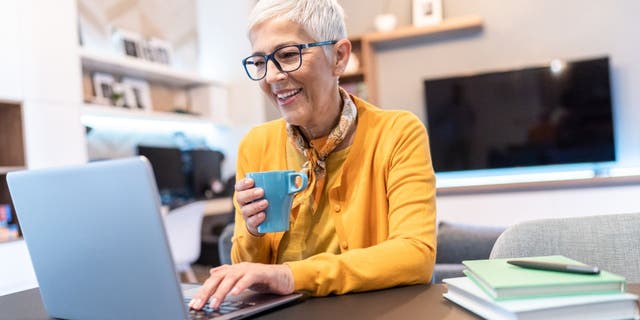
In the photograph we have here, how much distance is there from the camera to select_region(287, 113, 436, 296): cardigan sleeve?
3.01ft

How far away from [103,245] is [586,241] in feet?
2.75

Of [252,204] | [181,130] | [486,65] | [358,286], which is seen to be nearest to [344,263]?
[358,286]

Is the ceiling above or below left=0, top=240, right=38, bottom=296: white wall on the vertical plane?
above

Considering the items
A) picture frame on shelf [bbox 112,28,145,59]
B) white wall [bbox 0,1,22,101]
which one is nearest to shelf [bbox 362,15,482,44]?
picture frame on shelf [bbox 112,28,145,59]

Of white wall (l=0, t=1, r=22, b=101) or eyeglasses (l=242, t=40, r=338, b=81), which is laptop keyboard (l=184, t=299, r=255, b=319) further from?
white wall (l=0, t=1, r=22, b=101)

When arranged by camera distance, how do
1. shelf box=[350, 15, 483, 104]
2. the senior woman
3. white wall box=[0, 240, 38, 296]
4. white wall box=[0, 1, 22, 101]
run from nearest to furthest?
the senior woman, white wall box=[0, 240, 38, 296], white wall box=[0, 1, 22, 101], shelf box=[350, 15, 483, 104]

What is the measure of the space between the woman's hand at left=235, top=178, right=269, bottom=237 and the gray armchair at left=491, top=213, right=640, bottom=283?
19.0 inches

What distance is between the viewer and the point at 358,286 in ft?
3.02

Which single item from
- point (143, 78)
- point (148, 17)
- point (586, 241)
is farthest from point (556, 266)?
point (148, 17)

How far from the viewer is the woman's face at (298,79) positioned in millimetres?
1173

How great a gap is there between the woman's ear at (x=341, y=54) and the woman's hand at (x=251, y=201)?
1.49 ft

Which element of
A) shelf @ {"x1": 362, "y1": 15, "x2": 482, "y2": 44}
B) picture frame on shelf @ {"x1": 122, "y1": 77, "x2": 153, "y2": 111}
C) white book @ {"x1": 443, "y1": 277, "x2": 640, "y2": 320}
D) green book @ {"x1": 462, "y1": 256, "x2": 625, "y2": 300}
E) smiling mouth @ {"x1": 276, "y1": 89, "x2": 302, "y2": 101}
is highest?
shelf @ {"x1": 362, "y1": 15, "x2": 482, "y2": 44}

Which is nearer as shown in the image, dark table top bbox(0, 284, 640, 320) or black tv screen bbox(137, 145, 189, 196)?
dark table top bbox(0, 284, 640, 320)

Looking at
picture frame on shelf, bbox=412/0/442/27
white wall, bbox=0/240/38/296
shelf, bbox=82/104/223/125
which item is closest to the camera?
white wall, bbox=0/240/38/296
